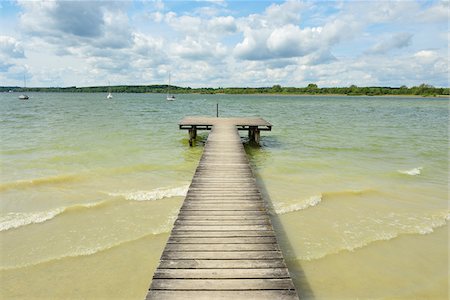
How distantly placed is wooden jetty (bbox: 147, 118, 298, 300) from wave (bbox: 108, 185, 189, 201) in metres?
1.63

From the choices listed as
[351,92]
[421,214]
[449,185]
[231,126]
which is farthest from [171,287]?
[351,92]

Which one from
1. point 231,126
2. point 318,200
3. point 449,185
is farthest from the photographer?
point 231,126

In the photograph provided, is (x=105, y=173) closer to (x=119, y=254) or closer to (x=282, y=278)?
(x=119, y=254)

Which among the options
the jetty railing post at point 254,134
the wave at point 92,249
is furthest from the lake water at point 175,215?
the jetty railing post at point 254,134

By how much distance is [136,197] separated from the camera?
8.62 meters

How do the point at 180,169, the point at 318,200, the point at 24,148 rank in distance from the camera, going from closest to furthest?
the point at 318,200 → the point at 180,169 → the point at 24,148

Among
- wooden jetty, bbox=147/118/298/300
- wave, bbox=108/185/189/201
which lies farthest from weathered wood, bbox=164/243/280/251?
wave, bbox=108/185/189/201

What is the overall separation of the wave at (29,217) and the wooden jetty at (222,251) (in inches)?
133

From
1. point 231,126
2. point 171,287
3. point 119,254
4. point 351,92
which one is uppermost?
point 351,92

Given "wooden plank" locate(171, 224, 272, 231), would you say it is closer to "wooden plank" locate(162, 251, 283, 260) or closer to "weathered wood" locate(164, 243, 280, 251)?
"weathered wood" locate(164, 243, 280, 251)

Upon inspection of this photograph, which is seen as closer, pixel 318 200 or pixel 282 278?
pixel 282 278

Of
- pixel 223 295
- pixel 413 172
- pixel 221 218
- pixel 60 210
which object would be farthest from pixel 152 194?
pixel 413 172

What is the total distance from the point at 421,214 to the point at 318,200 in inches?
101

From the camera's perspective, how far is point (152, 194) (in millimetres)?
8867
